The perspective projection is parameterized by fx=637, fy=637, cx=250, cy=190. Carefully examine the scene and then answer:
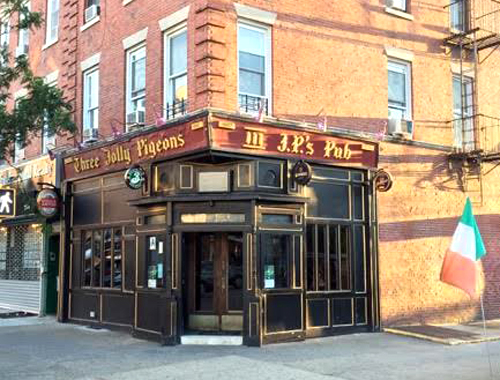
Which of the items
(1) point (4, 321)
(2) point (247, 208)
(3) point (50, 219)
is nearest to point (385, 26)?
(2) point (247, 208)

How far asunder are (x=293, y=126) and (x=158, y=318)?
4798 millimetres

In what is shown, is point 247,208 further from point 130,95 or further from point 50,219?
point 50,219

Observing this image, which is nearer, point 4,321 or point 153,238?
point 153,238

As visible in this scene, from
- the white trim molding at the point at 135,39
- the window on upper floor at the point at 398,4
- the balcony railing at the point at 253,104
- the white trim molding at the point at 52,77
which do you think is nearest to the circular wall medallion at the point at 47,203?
the white trim molding at the point at 52,77

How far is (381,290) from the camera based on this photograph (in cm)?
1455

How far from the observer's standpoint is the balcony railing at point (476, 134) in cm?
1673

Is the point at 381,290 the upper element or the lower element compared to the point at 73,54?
lower

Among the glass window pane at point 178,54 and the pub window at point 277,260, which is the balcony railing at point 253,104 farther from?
the pub window at point 277,260

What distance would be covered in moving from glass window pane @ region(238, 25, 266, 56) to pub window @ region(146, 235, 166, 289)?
169 inches

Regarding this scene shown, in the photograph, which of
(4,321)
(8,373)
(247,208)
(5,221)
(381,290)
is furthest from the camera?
(5,221)

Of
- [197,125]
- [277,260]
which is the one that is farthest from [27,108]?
[277,260]

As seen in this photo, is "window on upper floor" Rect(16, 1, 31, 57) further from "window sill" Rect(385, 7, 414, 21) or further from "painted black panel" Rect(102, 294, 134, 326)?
"window sill" Rect(385, 7, 414, 21)

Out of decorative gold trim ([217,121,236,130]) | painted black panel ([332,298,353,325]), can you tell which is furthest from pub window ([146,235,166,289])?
painted black panel ([332,298,353,325])

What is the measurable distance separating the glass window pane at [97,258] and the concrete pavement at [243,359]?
6.70 feet
